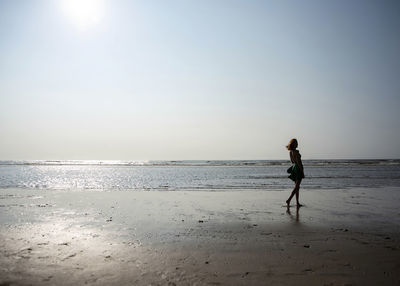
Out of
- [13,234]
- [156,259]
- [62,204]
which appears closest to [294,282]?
[156,259]

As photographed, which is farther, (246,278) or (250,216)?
(250,216)

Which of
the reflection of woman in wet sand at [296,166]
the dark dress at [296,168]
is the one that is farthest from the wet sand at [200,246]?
the dark dress at [296,168]

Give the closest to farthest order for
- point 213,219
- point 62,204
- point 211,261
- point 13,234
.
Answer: point 211,261 < point 13,234 < point 213,219 < point 62,204

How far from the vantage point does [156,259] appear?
15.4 ft

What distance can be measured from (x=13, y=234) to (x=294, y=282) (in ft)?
21.7

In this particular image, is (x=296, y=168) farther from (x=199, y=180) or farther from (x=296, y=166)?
(x=199, y=180)

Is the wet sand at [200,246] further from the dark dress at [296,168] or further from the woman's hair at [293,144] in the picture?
the woman's hair at [293,144]

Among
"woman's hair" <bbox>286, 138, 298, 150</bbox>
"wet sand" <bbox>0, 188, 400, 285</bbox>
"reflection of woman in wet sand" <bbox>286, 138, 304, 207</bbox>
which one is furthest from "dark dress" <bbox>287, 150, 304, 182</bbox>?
"wet sand" <bbox>0, 188, 400, 285</bbox>

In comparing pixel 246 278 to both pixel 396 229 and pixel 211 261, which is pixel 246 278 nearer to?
pixel 211 261

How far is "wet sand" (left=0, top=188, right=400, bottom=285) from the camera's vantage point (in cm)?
393

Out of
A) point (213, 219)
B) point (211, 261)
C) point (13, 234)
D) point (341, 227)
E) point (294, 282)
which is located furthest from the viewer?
point (213, 219)

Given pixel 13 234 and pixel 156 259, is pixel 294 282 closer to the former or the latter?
pixel 156 259

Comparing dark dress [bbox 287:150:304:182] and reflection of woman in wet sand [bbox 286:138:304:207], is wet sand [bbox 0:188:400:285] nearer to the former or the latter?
reflection of woman in wet sand [bbox 286:138:304:207]

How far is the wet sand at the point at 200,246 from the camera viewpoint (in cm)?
393
